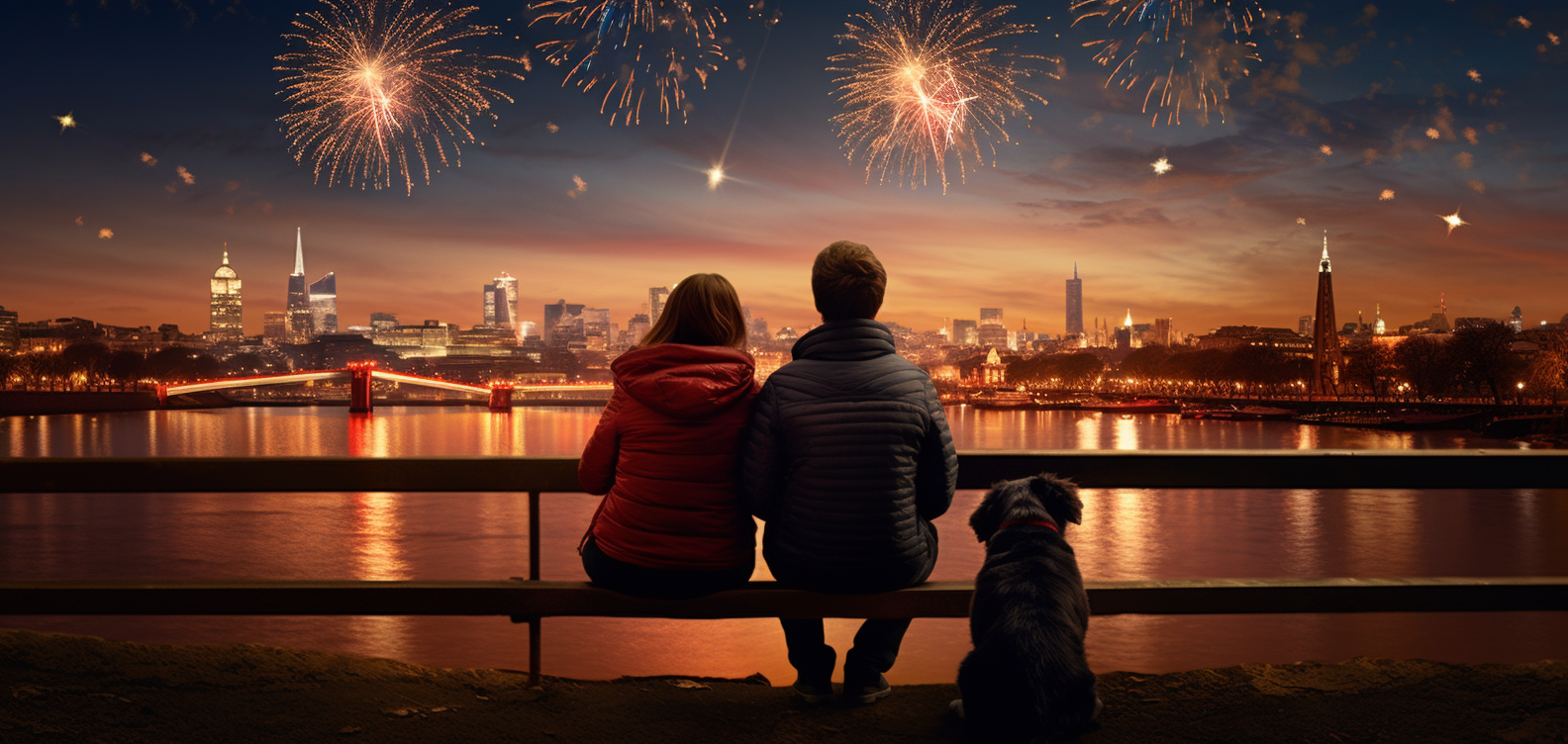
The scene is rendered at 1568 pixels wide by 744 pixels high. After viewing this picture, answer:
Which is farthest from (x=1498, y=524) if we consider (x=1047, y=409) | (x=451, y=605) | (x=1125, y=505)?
(x=1047, y=409)

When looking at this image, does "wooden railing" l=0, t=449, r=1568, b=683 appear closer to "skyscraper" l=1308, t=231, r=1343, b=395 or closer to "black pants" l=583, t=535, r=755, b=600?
"black pants" l=583, t=535, r=755, b=600

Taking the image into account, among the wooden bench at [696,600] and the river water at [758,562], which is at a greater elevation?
the wooden bench at [696,600]

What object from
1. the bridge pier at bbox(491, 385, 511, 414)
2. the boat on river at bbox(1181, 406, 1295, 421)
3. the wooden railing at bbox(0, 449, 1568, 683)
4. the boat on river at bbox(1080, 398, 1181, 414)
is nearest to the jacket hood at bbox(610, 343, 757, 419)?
the wooden railing at bbox(0, 449, 1568, 683)

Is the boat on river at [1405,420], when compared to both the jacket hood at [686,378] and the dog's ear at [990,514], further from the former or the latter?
the jacket hood at [686,378]

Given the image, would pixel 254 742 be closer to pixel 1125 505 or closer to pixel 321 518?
pixel 321 518

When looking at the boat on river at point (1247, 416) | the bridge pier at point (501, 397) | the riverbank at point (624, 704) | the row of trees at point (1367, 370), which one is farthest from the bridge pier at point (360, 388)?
the riverbank at point (624, 704)
